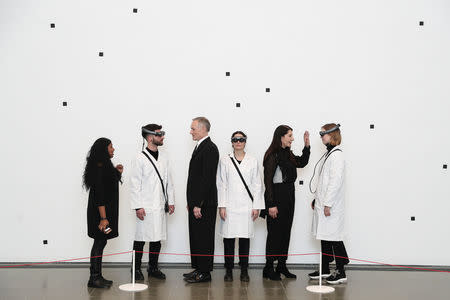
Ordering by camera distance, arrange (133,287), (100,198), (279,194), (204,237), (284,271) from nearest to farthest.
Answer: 1. (100,198)
2. (133,287)
3. (204,237)
4. (279,194)
5. (284,271)

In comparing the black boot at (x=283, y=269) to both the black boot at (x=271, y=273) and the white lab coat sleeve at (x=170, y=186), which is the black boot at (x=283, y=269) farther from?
the white lab coat sleeve at (x=170, y=186)

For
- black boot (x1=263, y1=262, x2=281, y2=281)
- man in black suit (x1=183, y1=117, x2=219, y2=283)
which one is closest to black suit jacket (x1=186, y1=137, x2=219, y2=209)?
man in black suit (x1=183, y1=117, x2=219, y2=283)

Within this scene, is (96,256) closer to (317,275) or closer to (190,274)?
(190,274)

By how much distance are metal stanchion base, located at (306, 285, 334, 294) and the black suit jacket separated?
3.93 feet

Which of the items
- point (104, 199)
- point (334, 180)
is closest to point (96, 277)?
point (104, 199)

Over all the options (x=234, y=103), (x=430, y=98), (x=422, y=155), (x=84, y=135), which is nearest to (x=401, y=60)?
(x=430, y=98)

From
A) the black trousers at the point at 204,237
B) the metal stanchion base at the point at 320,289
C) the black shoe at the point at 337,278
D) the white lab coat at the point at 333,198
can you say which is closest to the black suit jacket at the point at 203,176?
the black trousers at the point at 204,237

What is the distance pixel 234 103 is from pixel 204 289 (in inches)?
82.2

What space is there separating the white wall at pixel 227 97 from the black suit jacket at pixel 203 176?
78 centimetres

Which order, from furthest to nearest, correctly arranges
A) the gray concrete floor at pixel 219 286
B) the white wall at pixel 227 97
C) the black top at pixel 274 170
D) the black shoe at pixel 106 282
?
the white wall at pixel 227 97 → the black top at pixel 274 170 → the black shoe at pixel 106 282 → the gray concrete floor at pixel 219 286

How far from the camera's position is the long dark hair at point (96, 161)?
14.8 feet

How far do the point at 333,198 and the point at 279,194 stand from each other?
0.53 m

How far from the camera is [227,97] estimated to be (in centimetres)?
559

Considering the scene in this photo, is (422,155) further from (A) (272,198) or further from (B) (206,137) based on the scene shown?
(B) (206,137)
